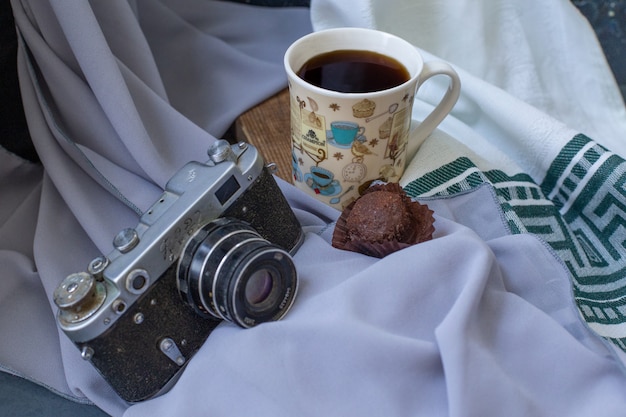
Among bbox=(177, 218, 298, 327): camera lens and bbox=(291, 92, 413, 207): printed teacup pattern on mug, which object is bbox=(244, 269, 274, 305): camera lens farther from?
bbox=(291, 92, 413, 207): printed teacup pattern on mug

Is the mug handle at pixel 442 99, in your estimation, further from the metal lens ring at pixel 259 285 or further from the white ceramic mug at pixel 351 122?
the metal lens ring at pixel 259 285

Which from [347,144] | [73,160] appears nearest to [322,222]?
[347,144]

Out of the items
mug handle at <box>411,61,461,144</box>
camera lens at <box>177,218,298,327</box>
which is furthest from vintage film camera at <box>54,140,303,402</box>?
mug handle at <box>411,61,461,144</box>

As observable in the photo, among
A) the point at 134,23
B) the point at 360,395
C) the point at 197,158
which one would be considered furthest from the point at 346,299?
the point at 134,23

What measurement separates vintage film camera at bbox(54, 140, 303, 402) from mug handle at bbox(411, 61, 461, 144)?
136mm

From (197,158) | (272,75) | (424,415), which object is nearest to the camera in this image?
(424,415)

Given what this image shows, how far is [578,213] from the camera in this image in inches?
18.4

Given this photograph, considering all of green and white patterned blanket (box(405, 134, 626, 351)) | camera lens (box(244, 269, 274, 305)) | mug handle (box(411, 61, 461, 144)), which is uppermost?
mug handle (box(411, 61, 461, 144))

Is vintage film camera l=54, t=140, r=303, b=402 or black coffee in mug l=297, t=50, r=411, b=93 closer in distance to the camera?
vintage film camera l=54, t=140, r=303, b=402

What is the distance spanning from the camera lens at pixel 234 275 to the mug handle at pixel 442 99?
0.16 metres

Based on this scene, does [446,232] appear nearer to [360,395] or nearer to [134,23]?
[360,395]

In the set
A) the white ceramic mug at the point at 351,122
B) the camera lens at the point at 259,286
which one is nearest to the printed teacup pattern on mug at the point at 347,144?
the white ceramic mug at the point at 351,122

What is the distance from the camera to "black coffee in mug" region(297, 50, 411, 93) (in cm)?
41

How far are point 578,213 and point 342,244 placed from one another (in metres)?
0.20
